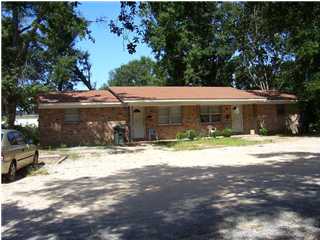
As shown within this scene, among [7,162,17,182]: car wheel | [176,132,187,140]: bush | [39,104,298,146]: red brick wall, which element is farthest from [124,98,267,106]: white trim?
[7,162,17,182]: car wheel

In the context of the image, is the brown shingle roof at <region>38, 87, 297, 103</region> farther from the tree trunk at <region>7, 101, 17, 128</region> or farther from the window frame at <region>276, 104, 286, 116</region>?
the tree trunk at <region>7, 101, 17, 128</region>

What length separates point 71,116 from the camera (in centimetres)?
2838

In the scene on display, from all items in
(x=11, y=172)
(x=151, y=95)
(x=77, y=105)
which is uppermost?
(x=151, y=95)

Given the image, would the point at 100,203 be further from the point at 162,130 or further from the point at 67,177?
the point at 162,130

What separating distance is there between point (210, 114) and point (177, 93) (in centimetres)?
263

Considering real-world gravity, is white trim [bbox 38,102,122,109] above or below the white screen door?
above

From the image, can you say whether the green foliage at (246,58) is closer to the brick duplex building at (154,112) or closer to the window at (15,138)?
the brick duplex building at (154,112)

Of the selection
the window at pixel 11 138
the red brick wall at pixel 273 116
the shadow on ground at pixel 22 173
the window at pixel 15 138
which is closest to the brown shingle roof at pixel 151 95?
the red brick wall at pixel 273 116

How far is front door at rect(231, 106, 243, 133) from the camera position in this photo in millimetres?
33438

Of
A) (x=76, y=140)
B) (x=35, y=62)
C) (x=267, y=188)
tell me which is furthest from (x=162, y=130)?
(x=267, y=188)

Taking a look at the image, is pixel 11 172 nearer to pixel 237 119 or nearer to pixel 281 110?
pixel 237 119

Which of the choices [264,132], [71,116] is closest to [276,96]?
[264,132]

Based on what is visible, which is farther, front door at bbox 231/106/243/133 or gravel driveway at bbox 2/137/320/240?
front door at bbox 231/106/243/133

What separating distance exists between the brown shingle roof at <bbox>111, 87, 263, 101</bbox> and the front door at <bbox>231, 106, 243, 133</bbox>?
0.91 m
